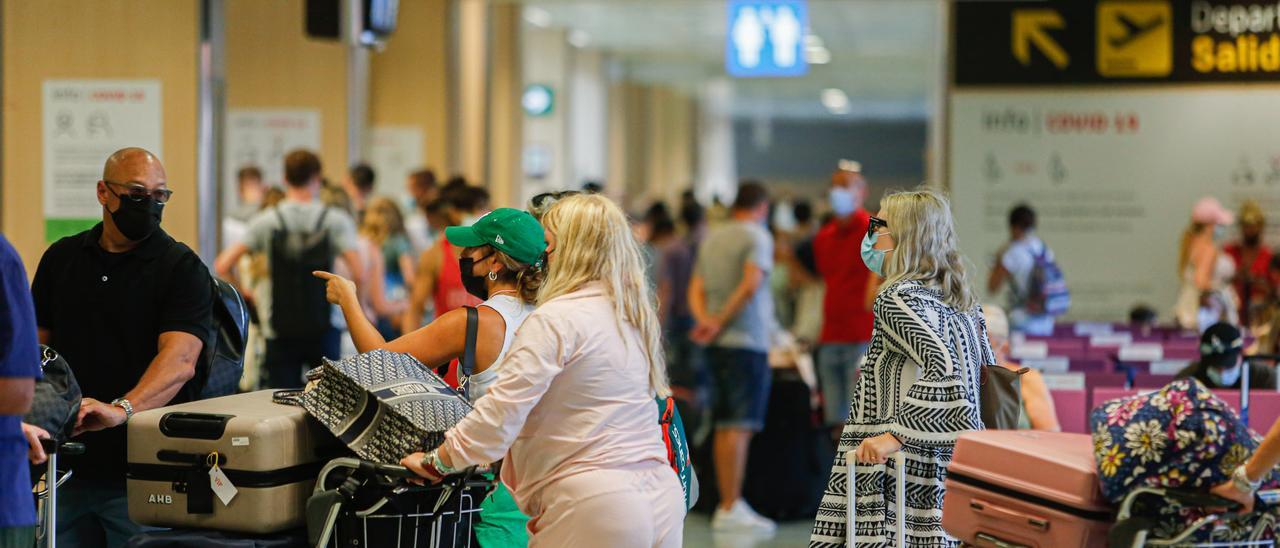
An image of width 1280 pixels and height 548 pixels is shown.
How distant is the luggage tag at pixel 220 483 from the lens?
11.4 ft

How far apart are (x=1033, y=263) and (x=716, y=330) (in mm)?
1894

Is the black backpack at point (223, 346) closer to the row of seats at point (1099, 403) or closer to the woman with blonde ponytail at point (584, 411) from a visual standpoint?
the woman with blonde ponytail at point (584, 411)

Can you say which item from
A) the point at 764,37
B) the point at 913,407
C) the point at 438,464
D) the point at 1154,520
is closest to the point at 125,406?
the point at 438,464

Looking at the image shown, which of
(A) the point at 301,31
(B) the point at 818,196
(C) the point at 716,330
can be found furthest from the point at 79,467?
(B) the point at 818,196

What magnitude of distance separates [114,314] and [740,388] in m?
3.87

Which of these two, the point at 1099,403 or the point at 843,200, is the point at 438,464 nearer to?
the point at 1099,403

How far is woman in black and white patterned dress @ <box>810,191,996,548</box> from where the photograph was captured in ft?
12.7

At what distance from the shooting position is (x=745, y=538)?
7.12m

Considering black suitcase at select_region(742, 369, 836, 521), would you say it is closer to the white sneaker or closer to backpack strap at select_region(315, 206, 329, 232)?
the white sneaker

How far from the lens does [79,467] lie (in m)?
3.99

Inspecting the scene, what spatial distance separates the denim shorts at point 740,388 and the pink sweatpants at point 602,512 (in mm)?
4083

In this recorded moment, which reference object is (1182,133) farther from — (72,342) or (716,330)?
(72,342)

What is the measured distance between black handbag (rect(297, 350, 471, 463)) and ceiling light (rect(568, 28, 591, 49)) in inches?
612

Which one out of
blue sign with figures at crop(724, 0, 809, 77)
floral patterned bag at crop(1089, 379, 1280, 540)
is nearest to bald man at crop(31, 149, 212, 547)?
floral patterned bag at crop(1089, 379, 1280, 540)
